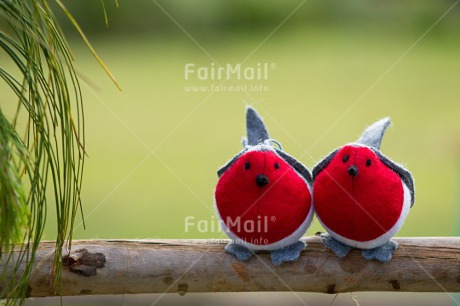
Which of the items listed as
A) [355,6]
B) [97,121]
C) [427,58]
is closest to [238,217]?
[97,121]

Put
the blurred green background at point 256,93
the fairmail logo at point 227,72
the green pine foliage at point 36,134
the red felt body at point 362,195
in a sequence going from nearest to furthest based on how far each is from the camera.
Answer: the green pine foliage at point 36,134 < the red felt body at point 362,195 < the blurred green background at point 256,93 < the fairmail logo at point 227,72

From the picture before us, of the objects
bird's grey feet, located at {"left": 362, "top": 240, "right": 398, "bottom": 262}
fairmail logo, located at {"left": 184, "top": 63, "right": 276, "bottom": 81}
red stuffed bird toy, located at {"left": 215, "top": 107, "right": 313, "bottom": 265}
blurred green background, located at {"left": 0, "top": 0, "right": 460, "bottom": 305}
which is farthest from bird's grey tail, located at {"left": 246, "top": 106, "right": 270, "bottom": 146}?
fairmail logo, located at {"left": 184, "top": 63, "right": 276, "bottom": 81}

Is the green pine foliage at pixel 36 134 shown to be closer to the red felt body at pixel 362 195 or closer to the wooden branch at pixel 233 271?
the wooden branch at pixel 233 271

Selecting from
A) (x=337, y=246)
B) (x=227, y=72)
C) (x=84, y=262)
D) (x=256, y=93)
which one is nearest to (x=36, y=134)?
(x=84, y=262)

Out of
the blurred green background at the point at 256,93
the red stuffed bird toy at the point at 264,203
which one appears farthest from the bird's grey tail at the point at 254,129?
the blurred green background at the point at 256,93

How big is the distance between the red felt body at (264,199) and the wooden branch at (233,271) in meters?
0.03

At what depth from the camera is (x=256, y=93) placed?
3314 millimetres

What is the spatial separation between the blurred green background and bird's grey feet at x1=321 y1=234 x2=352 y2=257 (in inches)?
63.3

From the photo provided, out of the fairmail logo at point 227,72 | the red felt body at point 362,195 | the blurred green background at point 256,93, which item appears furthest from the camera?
the fairmail logo at point 227,72

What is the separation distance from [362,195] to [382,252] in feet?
0.22

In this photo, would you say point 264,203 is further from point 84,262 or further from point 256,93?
point 256,93

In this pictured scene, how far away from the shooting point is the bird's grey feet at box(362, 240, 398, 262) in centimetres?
65

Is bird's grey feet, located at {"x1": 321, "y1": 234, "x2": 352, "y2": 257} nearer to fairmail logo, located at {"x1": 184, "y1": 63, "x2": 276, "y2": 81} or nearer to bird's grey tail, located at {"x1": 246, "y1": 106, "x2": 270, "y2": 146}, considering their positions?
bird's grey tail, located at {"x1": 246, "y1": 106, "x2": 270, "y2": 146}

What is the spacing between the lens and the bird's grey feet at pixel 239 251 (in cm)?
65
